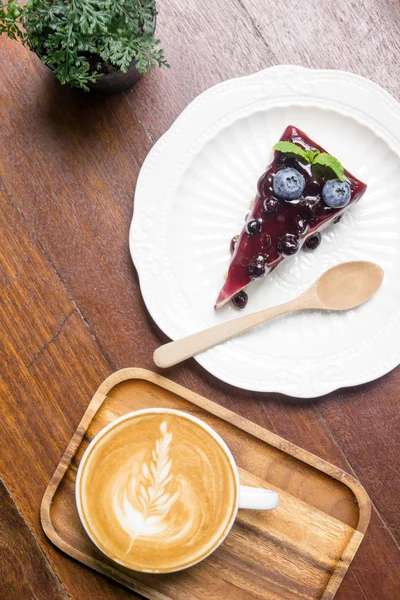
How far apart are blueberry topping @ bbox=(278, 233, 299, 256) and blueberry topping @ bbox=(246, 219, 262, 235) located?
2.6 inches

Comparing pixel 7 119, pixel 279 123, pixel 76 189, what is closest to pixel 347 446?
pixel 279 123

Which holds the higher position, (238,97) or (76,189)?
(238,97)

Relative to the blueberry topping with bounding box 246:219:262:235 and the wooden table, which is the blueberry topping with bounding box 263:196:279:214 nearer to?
the blueberry topping with bounding box 246:219:262:235

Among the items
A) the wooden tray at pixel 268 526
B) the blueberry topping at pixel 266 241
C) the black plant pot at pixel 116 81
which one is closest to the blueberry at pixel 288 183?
the blueberry topping at pixel 266 241

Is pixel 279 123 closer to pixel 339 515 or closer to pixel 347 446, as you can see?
pixel 347 446

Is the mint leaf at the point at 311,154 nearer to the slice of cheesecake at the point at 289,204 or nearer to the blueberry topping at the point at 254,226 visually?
the slice of cheesecake at the point at 289,204

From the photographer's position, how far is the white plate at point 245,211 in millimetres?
1507

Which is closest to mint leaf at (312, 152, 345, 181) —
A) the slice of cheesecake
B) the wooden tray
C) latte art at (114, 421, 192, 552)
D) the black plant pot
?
the slice of cheesecake

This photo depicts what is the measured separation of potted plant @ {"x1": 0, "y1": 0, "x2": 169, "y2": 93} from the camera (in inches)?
51.4

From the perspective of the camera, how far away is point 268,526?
150cm

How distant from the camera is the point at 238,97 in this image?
1.52m

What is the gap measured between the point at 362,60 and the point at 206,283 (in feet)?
2.32

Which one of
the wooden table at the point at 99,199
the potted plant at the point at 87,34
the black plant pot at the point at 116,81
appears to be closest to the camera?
the potted plant at the point at 87,34

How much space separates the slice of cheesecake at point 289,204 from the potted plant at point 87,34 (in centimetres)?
38
